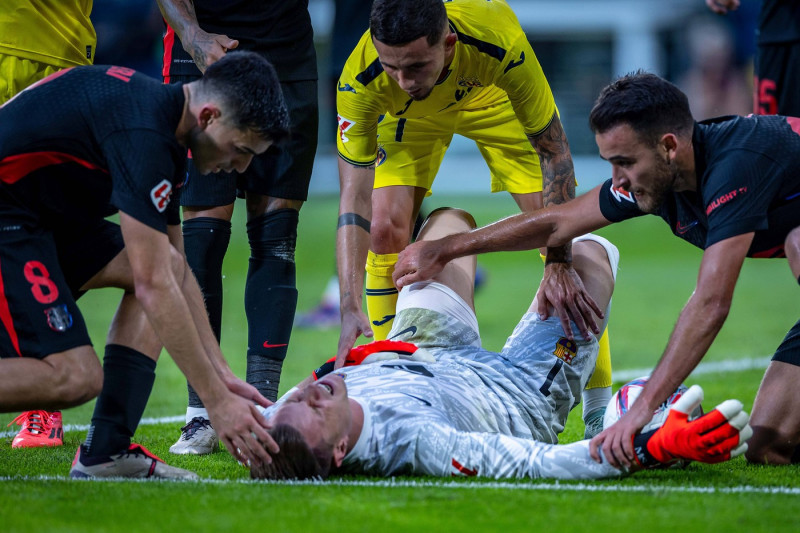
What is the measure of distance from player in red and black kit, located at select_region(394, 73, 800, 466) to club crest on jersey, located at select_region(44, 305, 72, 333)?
2.02 metres

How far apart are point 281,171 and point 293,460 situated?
1.87 m

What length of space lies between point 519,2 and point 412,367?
74.7ft

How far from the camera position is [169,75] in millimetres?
5332

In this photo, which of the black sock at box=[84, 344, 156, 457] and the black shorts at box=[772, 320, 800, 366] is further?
the black shorts at box=[772, 320, 800, 366]

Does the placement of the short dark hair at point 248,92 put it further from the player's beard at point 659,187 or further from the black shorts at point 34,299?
the player's beard at point 659,187

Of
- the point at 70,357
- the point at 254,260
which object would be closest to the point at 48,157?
the point at 70,357

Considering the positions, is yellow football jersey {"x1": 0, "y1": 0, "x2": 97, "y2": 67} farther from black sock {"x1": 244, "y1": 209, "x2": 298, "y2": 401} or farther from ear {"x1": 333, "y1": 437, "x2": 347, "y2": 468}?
ear {"x1": 333, "y1": 437, "x2": 347, "y2": 468}

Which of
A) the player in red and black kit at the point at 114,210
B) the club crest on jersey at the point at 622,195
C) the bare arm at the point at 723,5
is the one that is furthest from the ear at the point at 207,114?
the bare arm at the point at 723,5

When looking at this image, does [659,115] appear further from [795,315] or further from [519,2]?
[519,2]

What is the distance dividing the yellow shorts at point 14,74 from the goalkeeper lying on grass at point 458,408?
7.52ft

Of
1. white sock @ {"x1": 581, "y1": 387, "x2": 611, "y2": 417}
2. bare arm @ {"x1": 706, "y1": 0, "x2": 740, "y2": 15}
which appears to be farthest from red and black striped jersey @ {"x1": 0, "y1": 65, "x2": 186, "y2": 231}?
bare arm @ {"x1": 706, "y1": 0, "x2": 740, "y2": 15}

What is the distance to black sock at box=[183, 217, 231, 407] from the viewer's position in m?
5.00

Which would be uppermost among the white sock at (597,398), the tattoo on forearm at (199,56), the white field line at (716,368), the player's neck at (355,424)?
the tattoo on forearm at (199,56)

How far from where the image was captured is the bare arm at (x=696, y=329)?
373 centimetres
